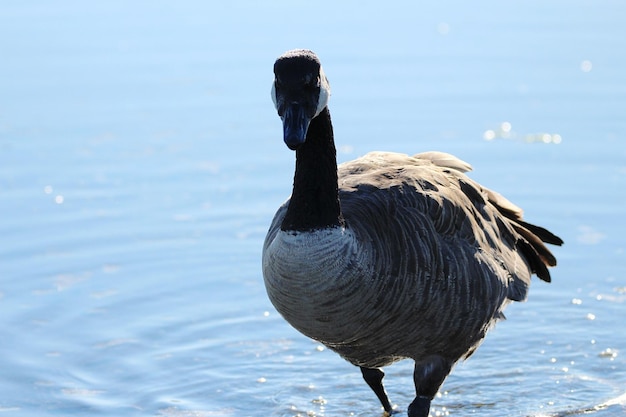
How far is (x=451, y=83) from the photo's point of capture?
13844 millimetres

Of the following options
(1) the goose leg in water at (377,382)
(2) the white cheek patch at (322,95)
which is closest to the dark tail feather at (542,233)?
(1) the goose leg in water at (377,382)

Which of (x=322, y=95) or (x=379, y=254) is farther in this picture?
(x=379, y=254)

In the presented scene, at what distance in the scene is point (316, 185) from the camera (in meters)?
6.09

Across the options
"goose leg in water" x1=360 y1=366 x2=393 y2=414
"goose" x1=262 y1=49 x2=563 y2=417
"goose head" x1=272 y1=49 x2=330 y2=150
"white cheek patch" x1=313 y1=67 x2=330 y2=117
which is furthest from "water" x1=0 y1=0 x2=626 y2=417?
"goose head" x1=272 y1=49 x2=330 y2=150

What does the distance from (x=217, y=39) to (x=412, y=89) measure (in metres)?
3.47

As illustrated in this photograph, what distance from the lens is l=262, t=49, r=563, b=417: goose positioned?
5.92 meters

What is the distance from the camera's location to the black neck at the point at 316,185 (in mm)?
6012

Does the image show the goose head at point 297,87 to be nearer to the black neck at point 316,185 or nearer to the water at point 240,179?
the black neck at point 316,185

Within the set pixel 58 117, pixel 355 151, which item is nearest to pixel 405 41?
pixel 355 151

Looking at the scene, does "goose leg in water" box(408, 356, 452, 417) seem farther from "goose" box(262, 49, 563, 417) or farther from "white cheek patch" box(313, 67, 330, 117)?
"white cheek patch" box(313, 67, 330, 117)

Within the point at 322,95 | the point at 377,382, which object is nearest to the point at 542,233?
the point at 377,382

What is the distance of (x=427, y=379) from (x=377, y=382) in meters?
0.80

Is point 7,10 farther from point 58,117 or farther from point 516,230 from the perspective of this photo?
point 516,230

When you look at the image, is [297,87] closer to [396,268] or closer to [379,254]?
[379,254]
